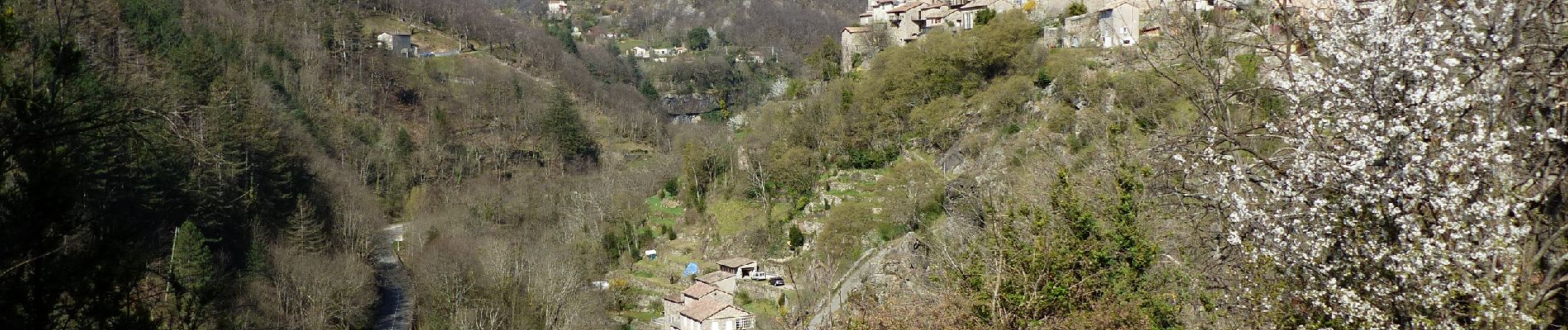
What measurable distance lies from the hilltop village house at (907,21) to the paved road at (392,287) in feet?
67.0

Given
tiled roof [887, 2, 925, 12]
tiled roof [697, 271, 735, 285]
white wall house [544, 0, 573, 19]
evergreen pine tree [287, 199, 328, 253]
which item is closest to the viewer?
tiled roof [697, 271, 735, 285]

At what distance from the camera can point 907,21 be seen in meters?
44.2

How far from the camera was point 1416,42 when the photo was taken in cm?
601

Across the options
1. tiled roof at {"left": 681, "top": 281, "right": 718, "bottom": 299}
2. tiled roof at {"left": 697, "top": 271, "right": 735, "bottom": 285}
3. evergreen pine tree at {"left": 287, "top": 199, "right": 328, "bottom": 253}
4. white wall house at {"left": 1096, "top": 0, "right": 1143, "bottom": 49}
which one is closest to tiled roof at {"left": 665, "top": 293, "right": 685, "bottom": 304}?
tiled roof at {"left": 681, "top": 281, "right": 718, "bottom": 299}

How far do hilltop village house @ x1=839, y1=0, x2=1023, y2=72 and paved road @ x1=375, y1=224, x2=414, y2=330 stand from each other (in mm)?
20427

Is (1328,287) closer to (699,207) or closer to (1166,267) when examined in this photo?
(1166,267)

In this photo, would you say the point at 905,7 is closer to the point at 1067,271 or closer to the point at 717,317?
the point at 717,317

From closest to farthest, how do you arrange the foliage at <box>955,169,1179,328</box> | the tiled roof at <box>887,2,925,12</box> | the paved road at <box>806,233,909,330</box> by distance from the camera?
the foliage at <box>955,169,1179,328</box> → the paved road at <box>806,233,909,330</box> → the tiled roof at <box>887,2,925,12</box>

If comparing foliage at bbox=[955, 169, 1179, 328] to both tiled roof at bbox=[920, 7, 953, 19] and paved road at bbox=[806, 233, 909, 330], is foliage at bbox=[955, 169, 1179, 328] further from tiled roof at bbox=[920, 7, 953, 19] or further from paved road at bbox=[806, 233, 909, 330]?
tiled roof at bbox=[920, 7, 953, 19]

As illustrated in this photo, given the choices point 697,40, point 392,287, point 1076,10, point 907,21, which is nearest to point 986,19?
point 1076,10

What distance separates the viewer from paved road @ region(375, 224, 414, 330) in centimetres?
3597

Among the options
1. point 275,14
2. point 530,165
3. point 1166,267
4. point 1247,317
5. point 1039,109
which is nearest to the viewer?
point 1247,317

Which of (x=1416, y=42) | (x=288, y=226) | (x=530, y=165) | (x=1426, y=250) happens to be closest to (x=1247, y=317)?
(x=1426, y=250)

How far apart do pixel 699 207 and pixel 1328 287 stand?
34796 millimetres
